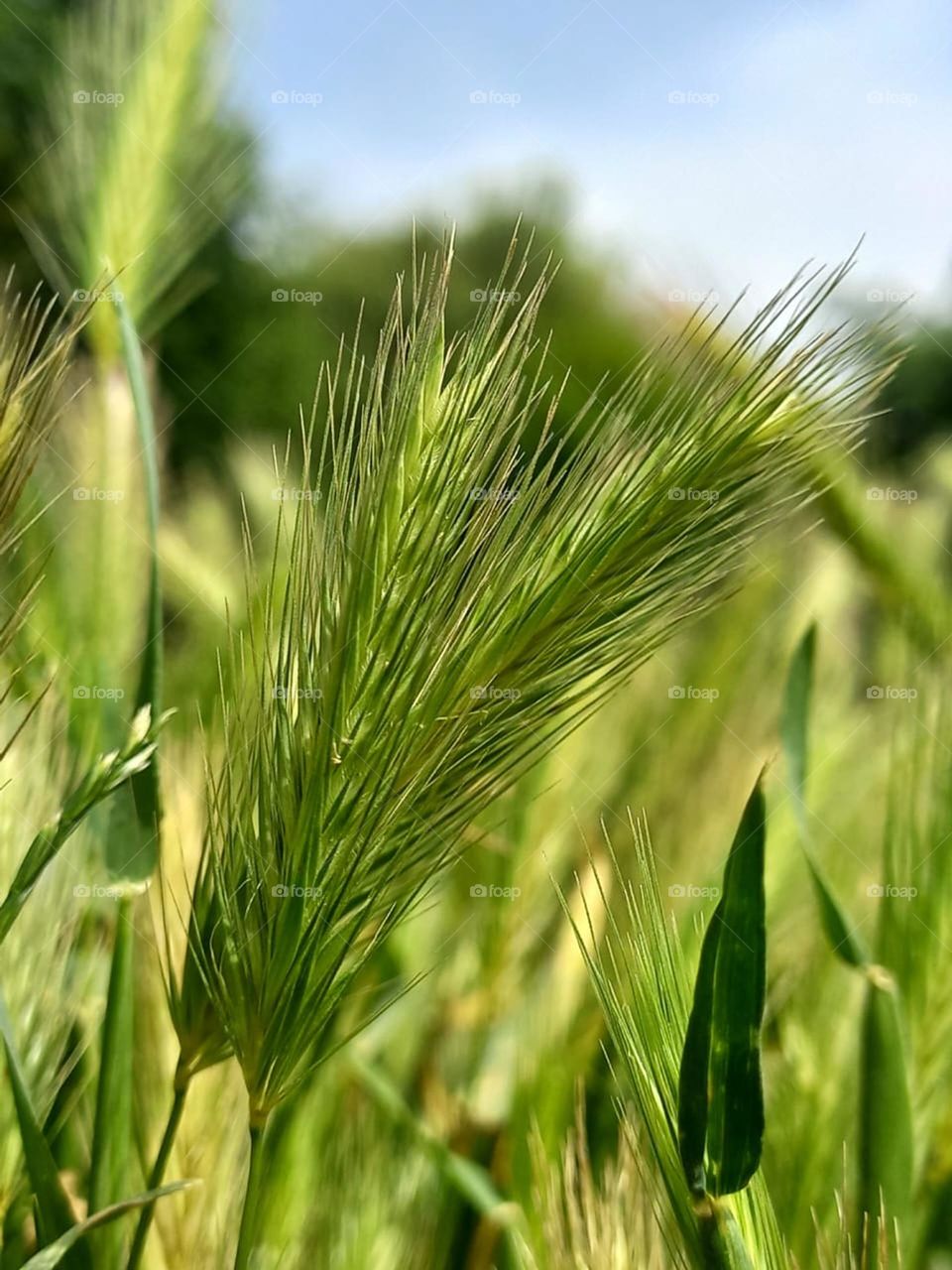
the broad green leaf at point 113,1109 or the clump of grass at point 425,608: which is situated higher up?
the clump of grass at point 425,608

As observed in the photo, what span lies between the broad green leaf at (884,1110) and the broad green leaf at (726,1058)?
0.16 meters

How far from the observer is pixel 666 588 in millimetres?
372

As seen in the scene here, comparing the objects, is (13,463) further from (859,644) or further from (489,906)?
(859,644)

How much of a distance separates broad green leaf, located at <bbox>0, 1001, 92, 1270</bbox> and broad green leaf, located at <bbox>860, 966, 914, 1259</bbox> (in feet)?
1.02

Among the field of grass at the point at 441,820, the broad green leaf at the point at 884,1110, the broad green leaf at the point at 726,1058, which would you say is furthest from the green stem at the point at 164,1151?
the broad green leaf at the point at 884,1110

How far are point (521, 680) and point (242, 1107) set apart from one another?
31 centimetres

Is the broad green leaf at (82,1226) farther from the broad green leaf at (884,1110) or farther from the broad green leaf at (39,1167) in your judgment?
the broad green leaf at (884,1110)

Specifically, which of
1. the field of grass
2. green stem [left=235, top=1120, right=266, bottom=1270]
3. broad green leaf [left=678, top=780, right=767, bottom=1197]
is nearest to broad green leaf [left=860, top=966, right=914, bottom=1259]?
the field of grass

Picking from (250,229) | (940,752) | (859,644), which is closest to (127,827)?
(940,752)

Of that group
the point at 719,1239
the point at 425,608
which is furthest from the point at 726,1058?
the point at 425,608

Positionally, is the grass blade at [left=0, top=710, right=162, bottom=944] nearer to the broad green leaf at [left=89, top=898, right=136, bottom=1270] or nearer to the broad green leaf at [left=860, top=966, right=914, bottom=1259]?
the broad green leaf at [left=89, top=898, right=136, bottom=1270]

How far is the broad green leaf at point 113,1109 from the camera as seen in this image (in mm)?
405

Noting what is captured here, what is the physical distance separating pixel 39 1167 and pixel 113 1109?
50 mm

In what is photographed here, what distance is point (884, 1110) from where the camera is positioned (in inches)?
18.5
